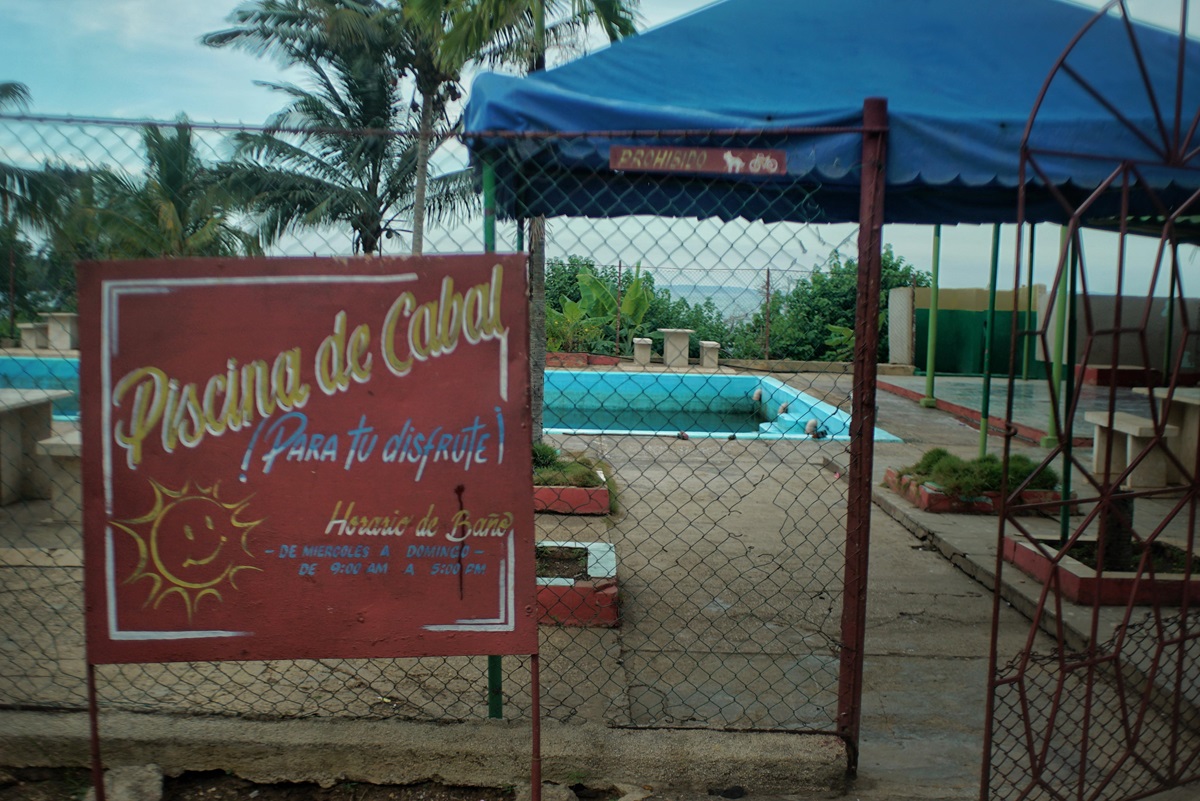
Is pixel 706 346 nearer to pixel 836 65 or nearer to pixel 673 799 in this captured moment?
pixel 836 65

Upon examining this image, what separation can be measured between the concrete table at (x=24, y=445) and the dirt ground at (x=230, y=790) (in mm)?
4129

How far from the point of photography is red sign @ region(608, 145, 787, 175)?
3068mm

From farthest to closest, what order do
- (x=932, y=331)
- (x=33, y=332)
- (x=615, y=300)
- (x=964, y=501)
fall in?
(x=615, y=300)
(x=932, y=331)
(x=964, y=501)
(x=33, y=332)

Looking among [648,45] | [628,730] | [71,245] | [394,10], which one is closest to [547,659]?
[628,730]

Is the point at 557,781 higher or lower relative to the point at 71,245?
lower

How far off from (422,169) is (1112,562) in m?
4.32

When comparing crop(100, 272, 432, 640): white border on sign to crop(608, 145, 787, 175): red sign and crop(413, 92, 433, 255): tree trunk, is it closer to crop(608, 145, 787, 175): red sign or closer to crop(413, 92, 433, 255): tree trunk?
crop(413, 92, 433, 255): tree trunk

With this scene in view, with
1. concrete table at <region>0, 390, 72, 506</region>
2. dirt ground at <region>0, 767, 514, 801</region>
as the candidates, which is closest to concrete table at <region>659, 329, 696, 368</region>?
concrete table at <region>0, 390, 72, 506</region>

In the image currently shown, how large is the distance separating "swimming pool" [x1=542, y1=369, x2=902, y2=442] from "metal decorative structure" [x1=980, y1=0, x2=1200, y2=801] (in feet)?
19.5

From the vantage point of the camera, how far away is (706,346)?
17.9 metres

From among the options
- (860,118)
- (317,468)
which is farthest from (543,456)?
(317,468)

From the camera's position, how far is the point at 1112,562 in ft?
16.2

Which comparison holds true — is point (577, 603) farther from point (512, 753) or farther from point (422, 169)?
point (422, 169)

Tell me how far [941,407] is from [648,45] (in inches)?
419
